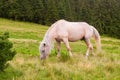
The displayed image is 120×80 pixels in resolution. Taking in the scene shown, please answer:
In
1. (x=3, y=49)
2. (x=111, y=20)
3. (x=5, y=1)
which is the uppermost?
(x=3, y=49)

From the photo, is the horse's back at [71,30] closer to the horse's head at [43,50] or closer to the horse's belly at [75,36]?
the horse's belly at [75,36]

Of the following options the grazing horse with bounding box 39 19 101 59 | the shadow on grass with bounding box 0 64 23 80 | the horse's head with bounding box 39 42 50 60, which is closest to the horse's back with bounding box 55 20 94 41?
the grazing horse with bounding box 39 19 101 59

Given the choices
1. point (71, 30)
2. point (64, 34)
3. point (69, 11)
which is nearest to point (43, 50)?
point (64, 34)

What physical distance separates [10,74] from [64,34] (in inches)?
223

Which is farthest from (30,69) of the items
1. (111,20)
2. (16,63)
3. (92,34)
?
(111,20)

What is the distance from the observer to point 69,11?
298 feet

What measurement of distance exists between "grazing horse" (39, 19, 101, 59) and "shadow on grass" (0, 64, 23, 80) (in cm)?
331

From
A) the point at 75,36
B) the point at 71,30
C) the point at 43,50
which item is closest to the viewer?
the point at 43,50

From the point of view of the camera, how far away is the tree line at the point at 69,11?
277ft

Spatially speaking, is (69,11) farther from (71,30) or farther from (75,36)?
(71,30)

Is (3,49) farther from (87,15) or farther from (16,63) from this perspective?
(87,15)

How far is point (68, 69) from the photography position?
36.4ft

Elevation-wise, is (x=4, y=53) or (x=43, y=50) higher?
(x=4, y=53)

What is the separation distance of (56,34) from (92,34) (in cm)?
299
